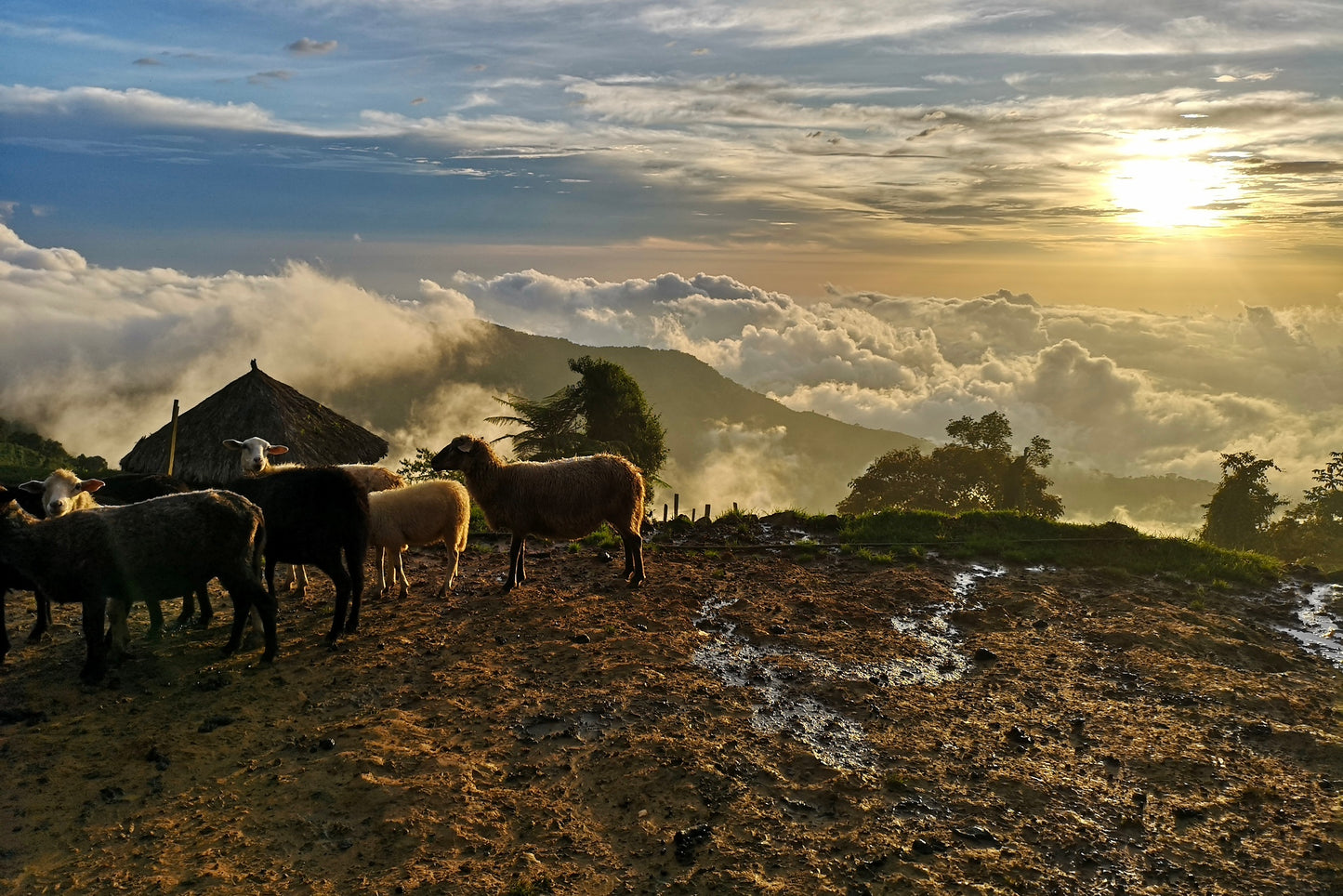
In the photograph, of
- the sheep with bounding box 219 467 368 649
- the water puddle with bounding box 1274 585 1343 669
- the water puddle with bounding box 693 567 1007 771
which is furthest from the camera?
the water puddle with bounding box 1274 585 1343 669

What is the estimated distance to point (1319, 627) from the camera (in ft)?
46.7

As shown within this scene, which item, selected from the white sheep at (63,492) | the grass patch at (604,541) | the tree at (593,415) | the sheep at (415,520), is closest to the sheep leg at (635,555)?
the grass patch at (604,541)

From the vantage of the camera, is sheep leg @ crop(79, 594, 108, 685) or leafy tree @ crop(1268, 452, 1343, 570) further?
leafy tree @ crop(1268, 452, 1343, 570)

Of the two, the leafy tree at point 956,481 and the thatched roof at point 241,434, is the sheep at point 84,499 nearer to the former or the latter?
the thatched roof at point 241,434

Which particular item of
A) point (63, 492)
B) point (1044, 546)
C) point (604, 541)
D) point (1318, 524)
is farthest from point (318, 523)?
point (1318, 524)

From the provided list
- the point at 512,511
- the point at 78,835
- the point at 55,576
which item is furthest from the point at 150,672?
the point at 512,511

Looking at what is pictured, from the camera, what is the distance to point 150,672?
32.1 ft

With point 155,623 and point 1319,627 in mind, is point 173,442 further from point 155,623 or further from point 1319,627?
point 1319,627

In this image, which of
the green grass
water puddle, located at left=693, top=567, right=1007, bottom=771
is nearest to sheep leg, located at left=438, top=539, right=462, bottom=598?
water puddle, located at left=693, top=567, right=1007, bottom=771

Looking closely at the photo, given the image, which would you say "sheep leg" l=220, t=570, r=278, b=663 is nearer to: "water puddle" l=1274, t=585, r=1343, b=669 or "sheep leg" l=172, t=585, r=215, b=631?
"sheep leg" l=172, t=585, r=215, b=631

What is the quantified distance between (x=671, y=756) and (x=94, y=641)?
6654 millimetres

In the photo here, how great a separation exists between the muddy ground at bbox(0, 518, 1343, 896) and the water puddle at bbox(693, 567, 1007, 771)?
48mm

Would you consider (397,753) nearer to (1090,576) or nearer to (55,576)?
(55,576)

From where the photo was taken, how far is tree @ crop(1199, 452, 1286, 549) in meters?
45.8
